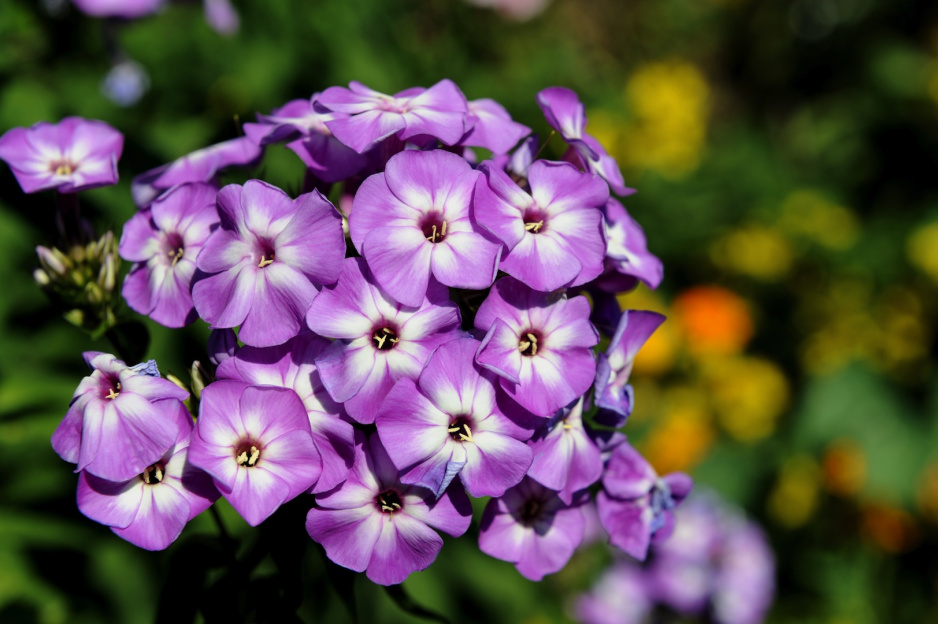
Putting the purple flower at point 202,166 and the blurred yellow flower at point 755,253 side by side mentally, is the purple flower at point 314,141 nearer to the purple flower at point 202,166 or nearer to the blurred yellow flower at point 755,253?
the purple flower at point 202,166

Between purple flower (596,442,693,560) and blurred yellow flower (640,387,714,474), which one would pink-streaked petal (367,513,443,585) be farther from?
blurred yellow flower (640,387,714,474)

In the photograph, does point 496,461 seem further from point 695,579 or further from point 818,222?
point 818,222

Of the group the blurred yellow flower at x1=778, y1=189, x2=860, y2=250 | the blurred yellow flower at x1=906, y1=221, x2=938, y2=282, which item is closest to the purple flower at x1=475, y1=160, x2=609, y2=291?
the blurred yellow flower at x1=778, y1=189, x2=860, y2=250

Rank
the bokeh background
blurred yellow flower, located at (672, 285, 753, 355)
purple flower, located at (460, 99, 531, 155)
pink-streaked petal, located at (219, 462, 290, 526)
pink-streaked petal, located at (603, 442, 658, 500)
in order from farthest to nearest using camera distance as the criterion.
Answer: blurred yellow flower, located at (672, 285, 753, 355) < the bokeh background < pink-streaked petal, located at (603, 442, 658, 500) < purple flower, located at (460, 99, 531, 155) < pink-streaked petal, located at (219, 462, 290, 526)

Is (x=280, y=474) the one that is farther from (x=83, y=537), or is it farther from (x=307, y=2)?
(x=307, y=2)

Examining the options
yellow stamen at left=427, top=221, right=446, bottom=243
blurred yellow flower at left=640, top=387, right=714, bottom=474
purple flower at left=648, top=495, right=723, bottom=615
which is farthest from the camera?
blurred yellow flower at left=640, top=387, right=714, bottom=474

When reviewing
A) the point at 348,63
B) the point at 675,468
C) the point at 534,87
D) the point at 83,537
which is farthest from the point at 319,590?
the point at 534,87

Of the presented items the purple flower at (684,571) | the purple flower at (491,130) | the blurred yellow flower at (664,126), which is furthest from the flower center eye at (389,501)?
the blurred yellow flower at (664,126)
